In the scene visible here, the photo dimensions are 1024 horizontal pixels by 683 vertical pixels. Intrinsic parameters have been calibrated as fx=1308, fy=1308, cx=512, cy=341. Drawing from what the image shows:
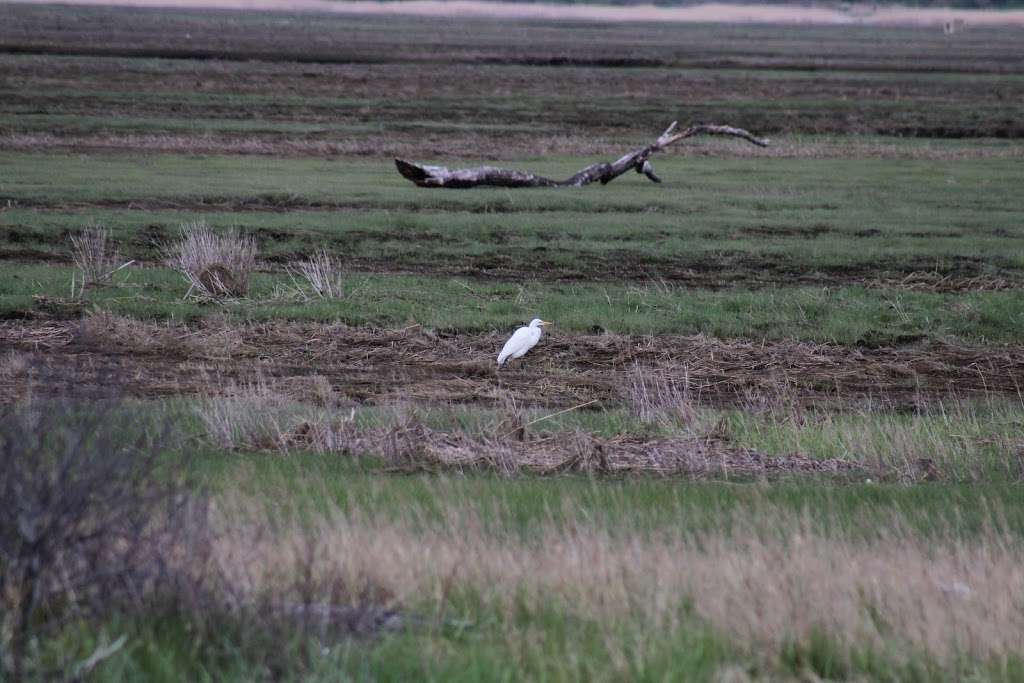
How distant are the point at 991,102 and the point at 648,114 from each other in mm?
20948

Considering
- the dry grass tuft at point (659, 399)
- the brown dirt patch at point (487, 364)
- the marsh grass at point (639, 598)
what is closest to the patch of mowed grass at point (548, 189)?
the brown dirt patch at point (487, 364)

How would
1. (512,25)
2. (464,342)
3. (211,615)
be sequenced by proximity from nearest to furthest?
(211,615) → (464,342) → (512,25)

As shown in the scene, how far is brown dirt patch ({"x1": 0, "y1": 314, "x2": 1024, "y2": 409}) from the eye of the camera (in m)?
13.8

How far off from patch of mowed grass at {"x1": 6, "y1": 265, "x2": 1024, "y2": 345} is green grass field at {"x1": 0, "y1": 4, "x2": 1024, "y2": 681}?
0.07 m

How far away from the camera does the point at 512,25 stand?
162250 millimetres

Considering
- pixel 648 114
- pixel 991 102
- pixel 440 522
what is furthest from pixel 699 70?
pixel 440 522

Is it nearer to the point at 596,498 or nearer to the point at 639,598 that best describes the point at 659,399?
the point at 596,498

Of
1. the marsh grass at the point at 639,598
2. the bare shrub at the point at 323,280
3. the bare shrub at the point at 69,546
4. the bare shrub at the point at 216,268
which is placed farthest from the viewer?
the bare shrub at the point at 323,280

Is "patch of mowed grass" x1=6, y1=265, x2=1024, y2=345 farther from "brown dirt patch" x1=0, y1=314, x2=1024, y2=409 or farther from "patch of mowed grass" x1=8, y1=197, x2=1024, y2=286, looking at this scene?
"patch of mowed grass" x1=8, y1=197, x2=1024, y2=286

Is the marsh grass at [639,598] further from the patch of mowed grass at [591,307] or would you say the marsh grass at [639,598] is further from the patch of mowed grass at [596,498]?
the patch of mowed grass at [591,307]

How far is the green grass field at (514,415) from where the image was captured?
5.30 metres

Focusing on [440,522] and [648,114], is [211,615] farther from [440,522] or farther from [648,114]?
[648,114]

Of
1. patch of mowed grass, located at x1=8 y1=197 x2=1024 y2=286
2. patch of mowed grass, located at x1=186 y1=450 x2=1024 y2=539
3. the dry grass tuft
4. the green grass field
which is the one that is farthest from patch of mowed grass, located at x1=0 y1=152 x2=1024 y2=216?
patch of mowed grass, located at x1=186 y1=450 x2=1024 y2=539

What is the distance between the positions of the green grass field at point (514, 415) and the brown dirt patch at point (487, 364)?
0.20 ft
